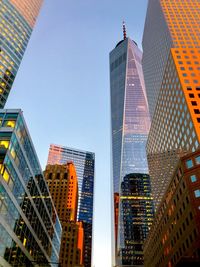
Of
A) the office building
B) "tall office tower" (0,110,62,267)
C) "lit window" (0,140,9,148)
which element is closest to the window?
the office building

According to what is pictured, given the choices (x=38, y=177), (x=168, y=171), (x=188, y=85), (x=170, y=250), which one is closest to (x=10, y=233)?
(x=38, y=177)

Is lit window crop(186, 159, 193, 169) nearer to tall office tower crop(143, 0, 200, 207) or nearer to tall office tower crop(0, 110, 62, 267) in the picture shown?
tall office tower crop(143, 0, 200, 207)

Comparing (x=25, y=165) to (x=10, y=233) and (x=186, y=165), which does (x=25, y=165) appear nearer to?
(x=10, y=233)

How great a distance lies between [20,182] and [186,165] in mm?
33919

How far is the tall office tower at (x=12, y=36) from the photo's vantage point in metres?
124

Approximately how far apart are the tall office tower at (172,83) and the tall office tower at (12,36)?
66540mm

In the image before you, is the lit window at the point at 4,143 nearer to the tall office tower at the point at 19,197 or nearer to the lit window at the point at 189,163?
the tall office tower at the point at 19,197

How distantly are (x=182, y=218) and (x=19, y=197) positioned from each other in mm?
33104

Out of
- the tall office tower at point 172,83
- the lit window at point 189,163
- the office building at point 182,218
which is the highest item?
the tall office tower at point 172,83

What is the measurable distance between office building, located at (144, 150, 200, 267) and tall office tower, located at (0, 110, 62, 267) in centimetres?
2627

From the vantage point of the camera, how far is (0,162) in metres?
46.5

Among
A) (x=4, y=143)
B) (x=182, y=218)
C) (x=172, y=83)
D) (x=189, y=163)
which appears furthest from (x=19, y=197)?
(x=172, y=83)

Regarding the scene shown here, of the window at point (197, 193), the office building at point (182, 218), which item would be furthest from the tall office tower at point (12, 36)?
the window at point (197, 193)

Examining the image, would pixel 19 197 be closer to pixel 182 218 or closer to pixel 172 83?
Result: pixel 182 218
